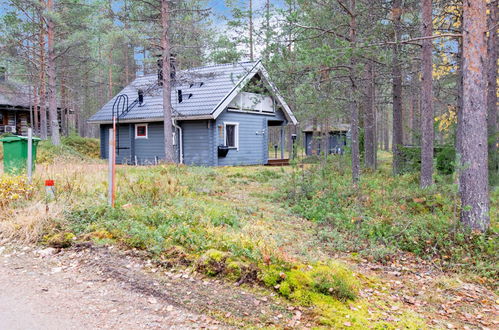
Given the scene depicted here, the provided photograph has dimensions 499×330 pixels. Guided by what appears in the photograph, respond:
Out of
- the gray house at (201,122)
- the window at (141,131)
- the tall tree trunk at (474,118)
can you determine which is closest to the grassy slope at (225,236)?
the tall tree trunk at (474,118)

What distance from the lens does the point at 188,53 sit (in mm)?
17453

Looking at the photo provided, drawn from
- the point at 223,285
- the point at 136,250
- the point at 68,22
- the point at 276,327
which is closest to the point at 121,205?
the point at 136,250

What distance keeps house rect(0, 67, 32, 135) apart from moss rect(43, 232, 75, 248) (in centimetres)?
2553

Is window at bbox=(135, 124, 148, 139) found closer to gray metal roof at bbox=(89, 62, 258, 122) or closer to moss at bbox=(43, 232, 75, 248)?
gray metal roof at bbox=(89, 62, 258, 122)

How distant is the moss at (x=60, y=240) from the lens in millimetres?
5094

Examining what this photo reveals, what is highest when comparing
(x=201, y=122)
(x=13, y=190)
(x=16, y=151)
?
(x=201, y=122)

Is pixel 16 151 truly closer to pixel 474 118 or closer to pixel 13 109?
pixel 474 118

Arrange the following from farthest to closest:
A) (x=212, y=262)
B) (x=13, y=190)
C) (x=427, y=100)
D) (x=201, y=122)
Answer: (x=201, y=122), (x=427, y=100), (x=13, y=190), (x=212, y=262)

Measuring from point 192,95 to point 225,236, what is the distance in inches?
579

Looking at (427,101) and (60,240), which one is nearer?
(60,240)

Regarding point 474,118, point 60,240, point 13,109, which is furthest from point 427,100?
point 13,109

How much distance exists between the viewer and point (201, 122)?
17719 mm

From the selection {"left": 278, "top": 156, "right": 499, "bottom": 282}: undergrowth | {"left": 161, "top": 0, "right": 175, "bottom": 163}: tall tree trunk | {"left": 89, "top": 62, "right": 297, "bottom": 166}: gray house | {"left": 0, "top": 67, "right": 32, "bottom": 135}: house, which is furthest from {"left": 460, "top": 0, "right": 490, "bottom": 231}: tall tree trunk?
{"left": 0, "top": 67, "right": 32, "bottom": 135}: house

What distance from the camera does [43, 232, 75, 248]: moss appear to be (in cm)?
509
